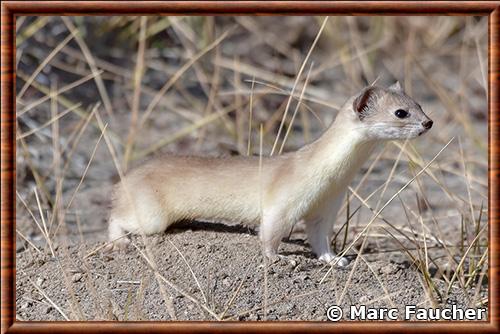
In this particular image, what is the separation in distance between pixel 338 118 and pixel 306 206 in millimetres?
444

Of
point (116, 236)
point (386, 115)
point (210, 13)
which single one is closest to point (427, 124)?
point (386, 115)

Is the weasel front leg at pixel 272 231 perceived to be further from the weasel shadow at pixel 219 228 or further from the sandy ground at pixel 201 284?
the weasel shadow at pixel 219 228

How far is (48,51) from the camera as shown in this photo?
738 centimetres

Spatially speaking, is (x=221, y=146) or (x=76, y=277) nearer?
(x=76, y=277)

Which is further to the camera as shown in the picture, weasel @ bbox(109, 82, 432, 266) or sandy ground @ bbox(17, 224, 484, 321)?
weasel @ bbox(109, 82, 432, 266)

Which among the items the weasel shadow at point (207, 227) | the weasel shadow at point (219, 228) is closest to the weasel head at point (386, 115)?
the weasel shadow at point (219, 228)

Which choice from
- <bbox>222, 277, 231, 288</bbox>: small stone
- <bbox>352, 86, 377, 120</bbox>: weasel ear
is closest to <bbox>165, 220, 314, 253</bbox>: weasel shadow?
<bbox>222, 277, 231, 288</bbox>: small stone

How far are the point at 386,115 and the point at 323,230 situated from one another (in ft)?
2.22

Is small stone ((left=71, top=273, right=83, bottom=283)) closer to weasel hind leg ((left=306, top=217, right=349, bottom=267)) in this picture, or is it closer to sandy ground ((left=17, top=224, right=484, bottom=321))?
sandy ground ((left=17, top=224, right=484, bottom=321))

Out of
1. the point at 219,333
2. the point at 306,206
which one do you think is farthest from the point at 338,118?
the point at 219,333

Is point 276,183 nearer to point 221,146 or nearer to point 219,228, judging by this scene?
point 219,228

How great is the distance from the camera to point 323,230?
4.65m

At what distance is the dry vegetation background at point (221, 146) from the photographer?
423 centimetres

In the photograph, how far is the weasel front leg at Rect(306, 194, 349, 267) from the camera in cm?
462
